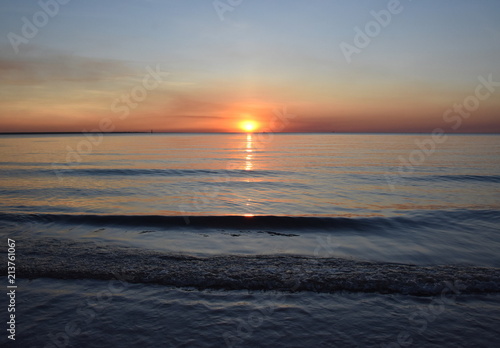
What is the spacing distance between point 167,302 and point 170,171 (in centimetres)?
2790

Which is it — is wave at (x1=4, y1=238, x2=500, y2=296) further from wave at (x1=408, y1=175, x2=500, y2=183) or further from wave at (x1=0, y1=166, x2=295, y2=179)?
wave at (x1=408, y1=175, x2=500, y2=183)

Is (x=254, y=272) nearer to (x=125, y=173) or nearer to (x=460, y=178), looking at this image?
(x=125, y=173)

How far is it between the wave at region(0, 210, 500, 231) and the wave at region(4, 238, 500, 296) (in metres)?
4.46

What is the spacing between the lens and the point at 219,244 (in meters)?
10.7

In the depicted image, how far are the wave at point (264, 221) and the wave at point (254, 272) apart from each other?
446 centimetres

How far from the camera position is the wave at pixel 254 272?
23.3ft

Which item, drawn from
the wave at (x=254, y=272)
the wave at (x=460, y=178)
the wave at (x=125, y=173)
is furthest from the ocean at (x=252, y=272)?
the wave at (x=125, y=173)

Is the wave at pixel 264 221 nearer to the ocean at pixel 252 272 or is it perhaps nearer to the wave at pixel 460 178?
the ocean at pixel 252 272

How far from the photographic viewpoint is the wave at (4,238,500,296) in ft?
23.3

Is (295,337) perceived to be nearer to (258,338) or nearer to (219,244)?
(258,338)

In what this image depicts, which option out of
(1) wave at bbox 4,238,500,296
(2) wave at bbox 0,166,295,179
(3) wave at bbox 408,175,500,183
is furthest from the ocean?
(2) wave at bbox 0,166,295,179

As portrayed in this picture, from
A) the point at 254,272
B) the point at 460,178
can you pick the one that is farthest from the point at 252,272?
the point at 460,178

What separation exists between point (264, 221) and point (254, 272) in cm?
668

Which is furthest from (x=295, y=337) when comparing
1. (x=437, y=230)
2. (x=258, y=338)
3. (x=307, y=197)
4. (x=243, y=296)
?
(x=307, y=197)
